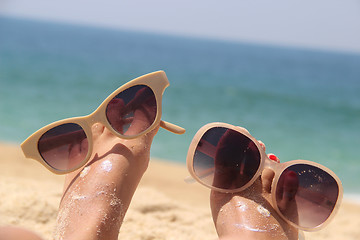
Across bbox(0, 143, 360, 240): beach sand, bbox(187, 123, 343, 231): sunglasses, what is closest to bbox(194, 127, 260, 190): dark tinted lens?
bbox(187, 123, 343, 231): sunglasses

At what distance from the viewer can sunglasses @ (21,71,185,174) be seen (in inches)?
62.4

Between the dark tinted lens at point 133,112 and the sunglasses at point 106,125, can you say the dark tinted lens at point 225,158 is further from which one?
the dark tinted lens at point 133,112

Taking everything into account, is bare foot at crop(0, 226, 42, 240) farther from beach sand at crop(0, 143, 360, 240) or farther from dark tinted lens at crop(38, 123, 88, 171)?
beach sand at crop(0, 143, 360, 240)

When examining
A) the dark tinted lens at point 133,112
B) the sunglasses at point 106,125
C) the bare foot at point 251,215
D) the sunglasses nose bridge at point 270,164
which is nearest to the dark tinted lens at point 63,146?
the sunglasses at point 106,125

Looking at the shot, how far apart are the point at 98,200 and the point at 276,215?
2.38ft

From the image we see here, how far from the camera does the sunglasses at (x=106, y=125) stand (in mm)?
1584

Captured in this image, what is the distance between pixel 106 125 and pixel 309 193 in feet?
2.88

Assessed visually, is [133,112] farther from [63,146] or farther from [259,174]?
→ [259,174]

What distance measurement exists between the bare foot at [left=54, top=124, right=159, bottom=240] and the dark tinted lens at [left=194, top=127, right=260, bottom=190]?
0.82 feet

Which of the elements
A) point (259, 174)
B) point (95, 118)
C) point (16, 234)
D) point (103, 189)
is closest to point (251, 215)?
point (259, 174)

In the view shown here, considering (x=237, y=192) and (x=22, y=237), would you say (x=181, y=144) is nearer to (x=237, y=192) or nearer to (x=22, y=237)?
(x=237, y=192)

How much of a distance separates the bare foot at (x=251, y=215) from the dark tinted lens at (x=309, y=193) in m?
0.07

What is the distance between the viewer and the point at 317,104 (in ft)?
52.0

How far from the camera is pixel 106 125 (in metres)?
1.63
